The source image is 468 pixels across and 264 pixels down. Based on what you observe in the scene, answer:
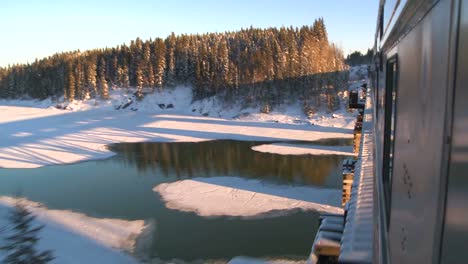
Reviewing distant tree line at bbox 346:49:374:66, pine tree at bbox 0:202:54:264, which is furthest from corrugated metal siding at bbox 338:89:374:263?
distant tree line at bbox 346:49:374:66

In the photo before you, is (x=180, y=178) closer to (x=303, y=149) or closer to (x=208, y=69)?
(x=303, y=149)

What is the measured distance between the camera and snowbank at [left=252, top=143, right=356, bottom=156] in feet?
92.2

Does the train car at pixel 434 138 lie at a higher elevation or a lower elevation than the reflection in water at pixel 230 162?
higher

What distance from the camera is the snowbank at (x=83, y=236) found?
468 inches

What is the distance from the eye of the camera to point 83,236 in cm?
1350

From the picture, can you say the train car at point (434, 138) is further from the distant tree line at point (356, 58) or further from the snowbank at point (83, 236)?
the distant tree line at point (356, 58)

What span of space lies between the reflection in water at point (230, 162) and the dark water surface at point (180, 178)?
60 millimetres

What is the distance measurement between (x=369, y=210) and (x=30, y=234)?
1340 centimetres

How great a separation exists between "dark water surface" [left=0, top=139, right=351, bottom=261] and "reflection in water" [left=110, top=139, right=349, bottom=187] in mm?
60

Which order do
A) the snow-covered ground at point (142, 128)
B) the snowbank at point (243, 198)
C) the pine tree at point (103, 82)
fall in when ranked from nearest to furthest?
the snowbank at point (243, 198) < the snow-covered ground at point (142, 128) < the pine tree at point (103, 82)

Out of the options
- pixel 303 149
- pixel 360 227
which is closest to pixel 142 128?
pixel 303 149

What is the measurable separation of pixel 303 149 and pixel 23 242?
21.5 metres

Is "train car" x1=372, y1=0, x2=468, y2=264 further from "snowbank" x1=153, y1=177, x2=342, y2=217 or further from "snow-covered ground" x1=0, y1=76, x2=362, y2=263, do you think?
"snowbank" x1=153, y1=177, x2=342, y2=217

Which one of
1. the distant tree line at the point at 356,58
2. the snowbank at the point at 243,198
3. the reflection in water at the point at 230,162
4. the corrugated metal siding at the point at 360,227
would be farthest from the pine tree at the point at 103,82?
the distant tree line at the point at 356,58
